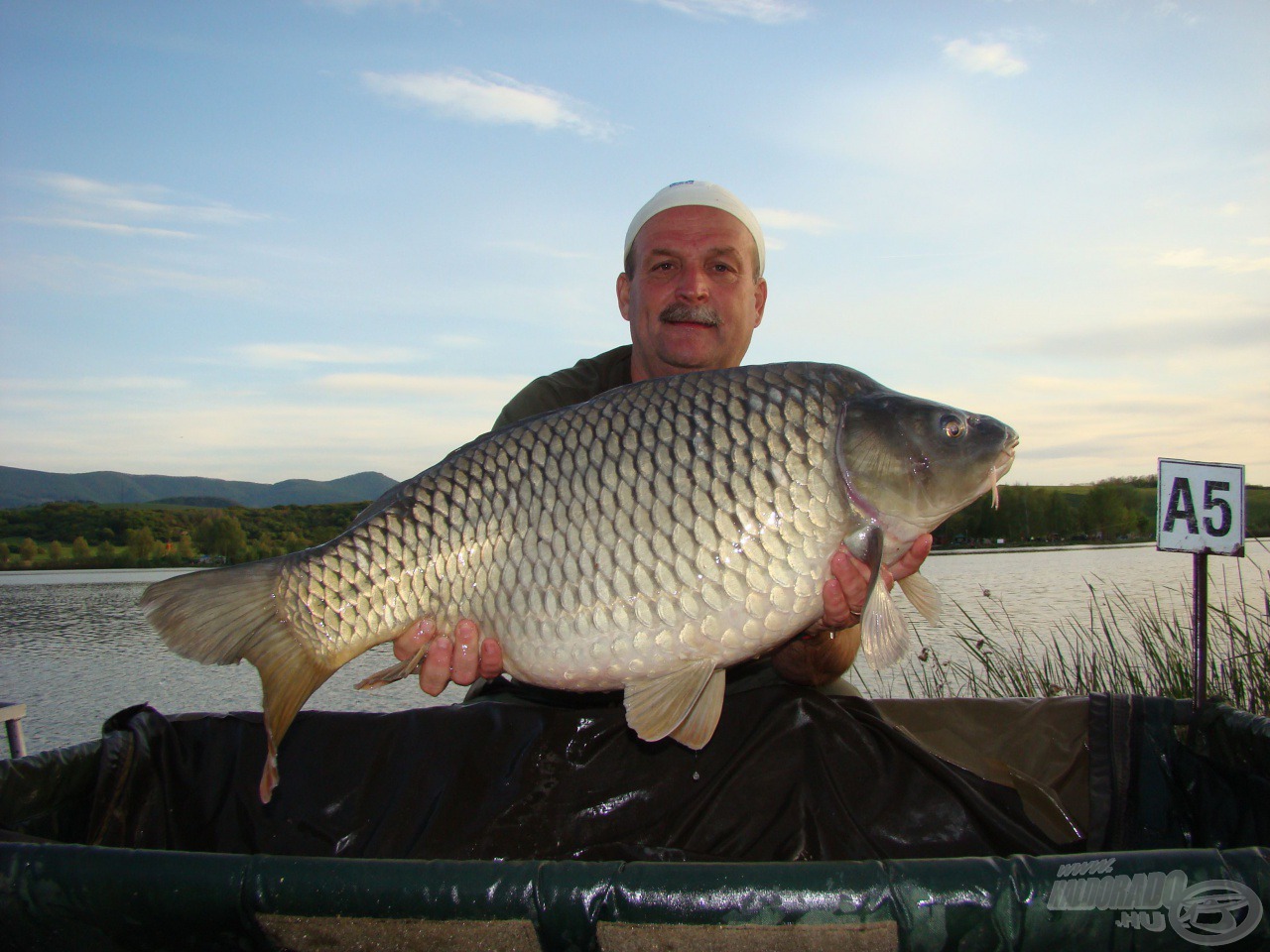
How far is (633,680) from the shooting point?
1299 mm

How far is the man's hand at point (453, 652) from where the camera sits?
1.35 m

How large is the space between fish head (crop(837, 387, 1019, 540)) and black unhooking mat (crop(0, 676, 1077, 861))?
0.48 meters

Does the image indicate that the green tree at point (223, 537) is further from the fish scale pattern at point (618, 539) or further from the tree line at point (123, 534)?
the fish scale pattern at point (618, 539)

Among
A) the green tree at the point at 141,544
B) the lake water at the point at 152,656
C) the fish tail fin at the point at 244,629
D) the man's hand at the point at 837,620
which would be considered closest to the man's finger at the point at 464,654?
the fish tail fin at the point at 244,629

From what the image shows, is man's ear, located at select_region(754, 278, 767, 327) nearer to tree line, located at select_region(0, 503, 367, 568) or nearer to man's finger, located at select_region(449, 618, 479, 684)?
man's finger, located at select_region(449, 618, 479, 684)

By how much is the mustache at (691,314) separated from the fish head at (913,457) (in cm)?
99

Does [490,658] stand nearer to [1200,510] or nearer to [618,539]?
[618,539]

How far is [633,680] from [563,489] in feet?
1.00

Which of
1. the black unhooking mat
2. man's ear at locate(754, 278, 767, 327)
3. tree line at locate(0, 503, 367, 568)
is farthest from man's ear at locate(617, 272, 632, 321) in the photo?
tree line at locate(0, 503, 367, 568)

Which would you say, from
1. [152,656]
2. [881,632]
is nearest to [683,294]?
[881,632]

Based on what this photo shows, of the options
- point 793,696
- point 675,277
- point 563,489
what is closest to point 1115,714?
point 793,696

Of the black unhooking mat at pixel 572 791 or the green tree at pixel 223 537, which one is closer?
the black unhooking mat at pixel 572 791

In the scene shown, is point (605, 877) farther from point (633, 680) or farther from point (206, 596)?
point (206, 596)

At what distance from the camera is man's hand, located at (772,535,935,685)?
1263 millimetres
